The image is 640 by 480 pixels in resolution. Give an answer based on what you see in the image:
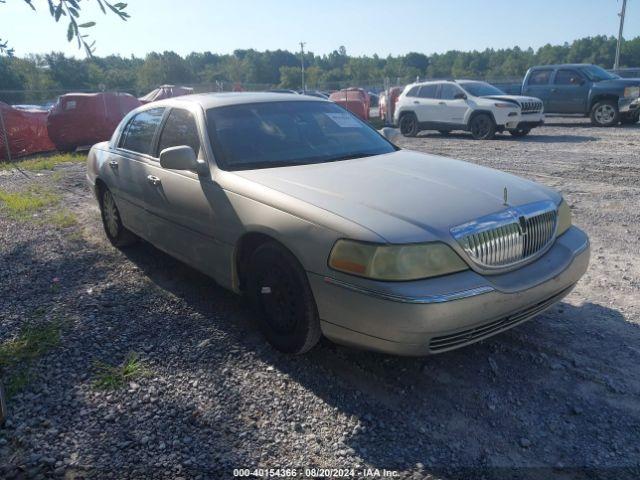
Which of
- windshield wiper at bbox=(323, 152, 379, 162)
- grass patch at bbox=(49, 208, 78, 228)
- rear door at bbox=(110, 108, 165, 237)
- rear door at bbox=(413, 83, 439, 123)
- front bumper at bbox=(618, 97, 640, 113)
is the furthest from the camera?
rear door at bbox=(413, 83, 439, 123)

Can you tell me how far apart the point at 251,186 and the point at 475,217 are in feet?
4.51

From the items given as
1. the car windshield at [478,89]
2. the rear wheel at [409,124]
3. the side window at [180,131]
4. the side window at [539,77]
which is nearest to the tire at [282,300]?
the side window at [180,131]

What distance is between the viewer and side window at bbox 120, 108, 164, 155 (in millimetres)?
4754

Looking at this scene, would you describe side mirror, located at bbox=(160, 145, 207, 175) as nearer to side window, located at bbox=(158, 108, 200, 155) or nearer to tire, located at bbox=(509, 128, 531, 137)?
side window, located at bbox=(158, 108, 200, 155)

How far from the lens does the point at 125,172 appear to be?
500 cm

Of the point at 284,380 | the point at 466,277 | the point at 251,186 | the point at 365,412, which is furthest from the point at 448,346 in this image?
the point at 251,186

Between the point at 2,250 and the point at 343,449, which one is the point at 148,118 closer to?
the point at 2,250

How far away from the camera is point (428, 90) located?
16312 millimetres

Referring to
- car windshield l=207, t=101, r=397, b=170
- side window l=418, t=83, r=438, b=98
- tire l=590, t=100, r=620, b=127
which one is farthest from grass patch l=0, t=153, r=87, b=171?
tire l=590, t=100, r=620, b=127

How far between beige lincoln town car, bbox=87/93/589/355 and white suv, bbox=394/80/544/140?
35.4 feet

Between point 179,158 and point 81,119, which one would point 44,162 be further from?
point 179,158

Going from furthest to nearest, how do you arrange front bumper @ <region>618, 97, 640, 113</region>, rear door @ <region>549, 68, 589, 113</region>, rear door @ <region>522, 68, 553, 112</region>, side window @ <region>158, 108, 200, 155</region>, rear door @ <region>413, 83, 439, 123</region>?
rear door @ <region>522, 68, 553, 112</region> → rear door @ <region>549, 68, 589, 113</region> → rear door @ <region>413, 83, 439, 123</region> → front bumper @ <region>618, 97, 640, 113</region> → side window @ <region>158, 108, 200, 155</region>

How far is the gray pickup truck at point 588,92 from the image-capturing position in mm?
15789

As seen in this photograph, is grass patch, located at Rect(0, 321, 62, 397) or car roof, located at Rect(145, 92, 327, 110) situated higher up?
A: car roof, located at Rect(145, 92, 327, 110)
